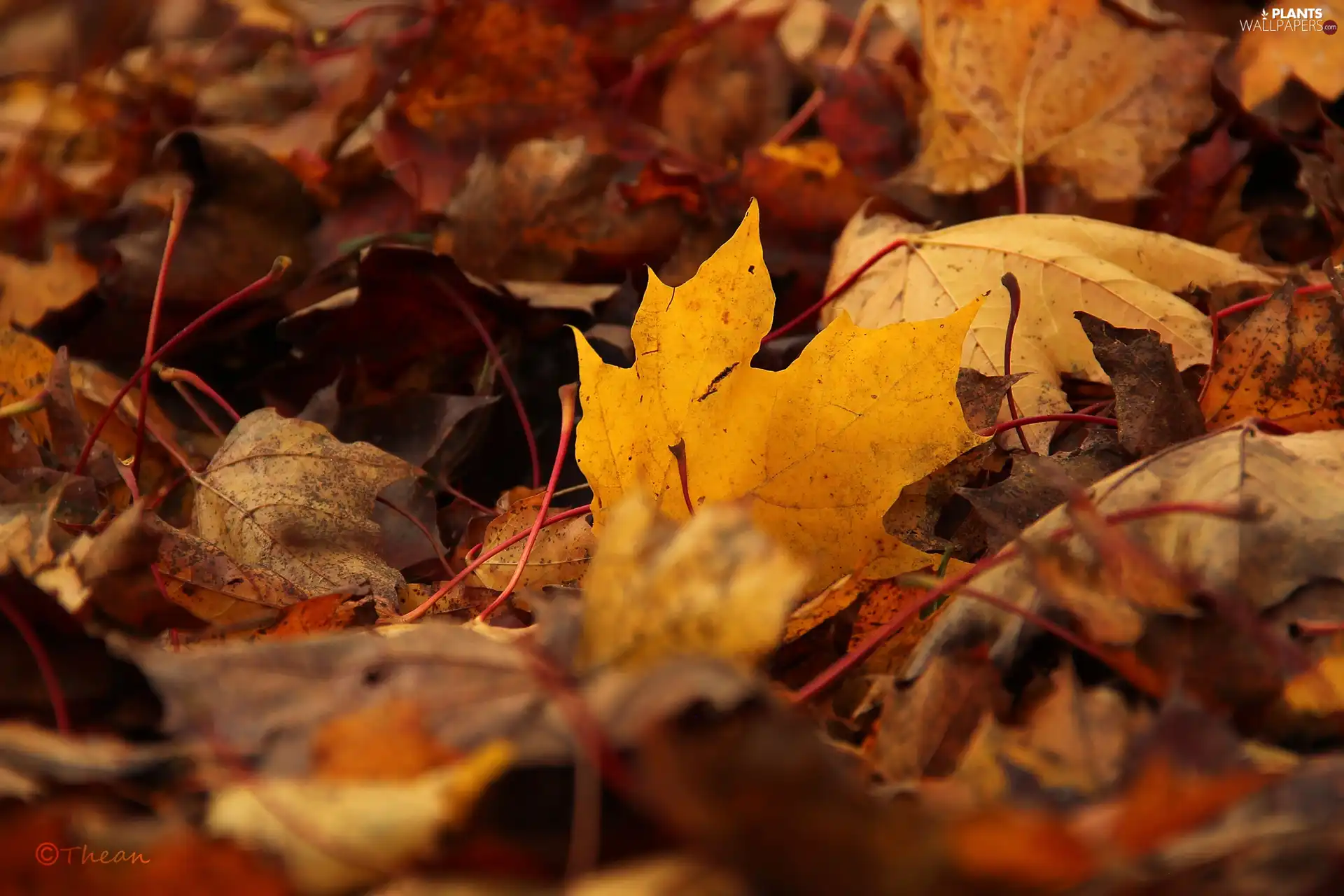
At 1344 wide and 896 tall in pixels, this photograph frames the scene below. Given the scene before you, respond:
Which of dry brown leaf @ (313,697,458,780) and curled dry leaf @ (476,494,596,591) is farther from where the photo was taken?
curled dry leaf @ (476,494,596,591)

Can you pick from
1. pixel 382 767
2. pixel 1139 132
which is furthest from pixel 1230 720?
pixel 1139 132

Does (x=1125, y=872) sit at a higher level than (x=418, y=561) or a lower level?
higher

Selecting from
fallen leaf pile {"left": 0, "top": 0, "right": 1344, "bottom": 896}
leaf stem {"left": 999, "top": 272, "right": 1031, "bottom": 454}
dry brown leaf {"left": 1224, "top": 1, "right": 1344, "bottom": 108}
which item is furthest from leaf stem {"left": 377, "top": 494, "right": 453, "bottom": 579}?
dry brown leaf {"left": 1224, "top": 1, "right": 1344, "bottom": 108}

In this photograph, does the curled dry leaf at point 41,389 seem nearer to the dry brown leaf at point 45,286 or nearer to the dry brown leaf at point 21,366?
the dry brown leaf at point 21,366

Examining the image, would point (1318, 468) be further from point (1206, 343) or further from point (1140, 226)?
point (1140, 226)

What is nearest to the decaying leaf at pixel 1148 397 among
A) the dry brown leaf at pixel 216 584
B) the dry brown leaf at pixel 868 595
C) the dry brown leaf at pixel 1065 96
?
the dry brown leaf at pixel 868 595

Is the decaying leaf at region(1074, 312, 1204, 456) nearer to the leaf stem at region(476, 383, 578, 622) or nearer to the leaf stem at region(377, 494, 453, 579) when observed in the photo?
the leaf stem at region(476, 383, 578, 622)
